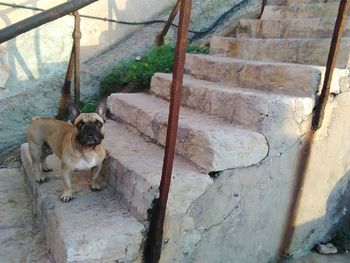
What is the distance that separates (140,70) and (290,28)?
185 cm

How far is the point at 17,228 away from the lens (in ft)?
8.51

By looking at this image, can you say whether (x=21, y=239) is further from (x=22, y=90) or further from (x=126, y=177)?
(x=22, y=90)

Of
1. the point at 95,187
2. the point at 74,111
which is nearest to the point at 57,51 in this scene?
the point at 74,111

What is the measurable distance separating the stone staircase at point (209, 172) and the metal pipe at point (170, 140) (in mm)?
73

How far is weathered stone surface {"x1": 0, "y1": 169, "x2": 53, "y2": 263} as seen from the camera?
2.30 metres

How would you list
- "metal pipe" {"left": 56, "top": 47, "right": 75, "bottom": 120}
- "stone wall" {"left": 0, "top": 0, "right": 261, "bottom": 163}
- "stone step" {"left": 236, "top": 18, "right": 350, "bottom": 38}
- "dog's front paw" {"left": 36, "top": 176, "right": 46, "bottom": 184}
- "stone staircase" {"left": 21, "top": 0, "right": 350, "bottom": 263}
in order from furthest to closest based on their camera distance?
"stone wall" {"left": 0, "top": 0, "right": 261, "bottom": 163}
"metal pipe" {"left": 56, "top": 47, "right": 75, "bottom": 120}
"stone step" {"left": 236, "top": 18, "right": 350, "bottom": 38}
"dog's front paw" {"left": 36, "top": 176, "right": 46, "bottom": 184}
"stone staircase" {"left": 21, "top": 0, "right": 350, "bottom": 263}

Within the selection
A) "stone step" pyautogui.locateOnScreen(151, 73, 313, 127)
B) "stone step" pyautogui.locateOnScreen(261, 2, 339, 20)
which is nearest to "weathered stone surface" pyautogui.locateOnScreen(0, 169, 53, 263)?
"stone step" pyautogui.locateOnScreen(151, 73, 313, 127)

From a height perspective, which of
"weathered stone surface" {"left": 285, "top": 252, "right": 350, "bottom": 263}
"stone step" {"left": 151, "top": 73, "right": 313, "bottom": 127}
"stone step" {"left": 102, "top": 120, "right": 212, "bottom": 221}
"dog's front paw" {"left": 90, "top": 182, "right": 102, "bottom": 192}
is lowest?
"weathered stone surface" {"left": 285, "top": 252, "right": 350, "bottom": 263}

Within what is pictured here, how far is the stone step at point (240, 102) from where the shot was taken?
96.5 inches

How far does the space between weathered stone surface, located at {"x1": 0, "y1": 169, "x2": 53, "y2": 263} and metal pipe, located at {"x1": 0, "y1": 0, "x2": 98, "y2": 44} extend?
143 centimetres

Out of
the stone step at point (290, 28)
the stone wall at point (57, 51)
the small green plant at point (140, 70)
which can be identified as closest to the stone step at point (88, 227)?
the small green plant at point (140, 70)

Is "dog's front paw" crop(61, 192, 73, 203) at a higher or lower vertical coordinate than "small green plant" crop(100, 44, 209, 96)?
lower

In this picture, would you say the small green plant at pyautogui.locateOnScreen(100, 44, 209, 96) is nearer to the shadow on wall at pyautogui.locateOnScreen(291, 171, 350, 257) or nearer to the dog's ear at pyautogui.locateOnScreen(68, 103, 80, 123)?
the dog's ear at pyautogui.locateOnScreen(68, 103, 80, 123)

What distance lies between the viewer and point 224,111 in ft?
9.00
